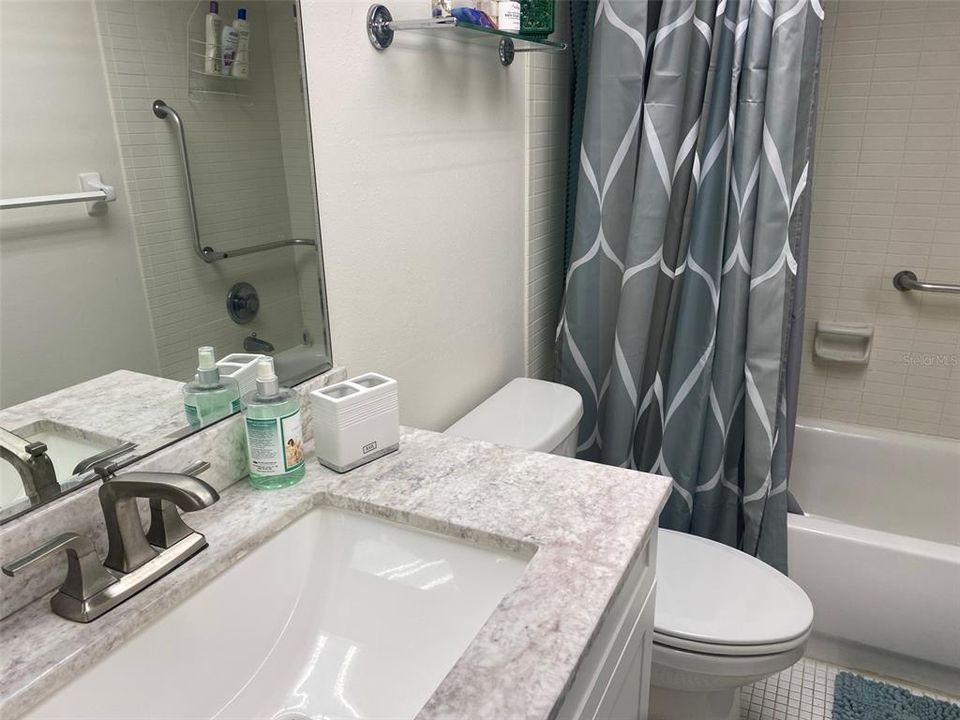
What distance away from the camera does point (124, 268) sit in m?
0.83

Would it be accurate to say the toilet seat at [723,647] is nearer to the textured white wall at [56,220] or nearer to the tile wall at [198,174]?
the tile wall at [198,174]

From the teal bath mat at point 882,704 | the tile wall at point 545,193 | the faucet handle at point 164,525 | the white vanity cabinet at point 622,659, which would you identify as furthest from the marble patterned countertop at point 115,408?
the teal bath mat at point 882,704

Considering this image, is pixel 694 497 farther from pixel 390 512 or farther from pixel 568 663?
pixel 568 663

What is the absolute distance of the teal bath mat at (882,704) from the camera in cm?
167

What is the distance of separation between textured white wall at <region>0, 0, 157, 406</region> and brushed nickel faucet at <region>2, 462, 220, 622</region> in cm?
14

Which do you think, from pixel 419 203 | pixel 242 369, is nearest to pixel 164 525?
pixel 242 369

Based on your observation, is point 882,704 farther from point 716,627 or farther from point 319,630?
point 319,630

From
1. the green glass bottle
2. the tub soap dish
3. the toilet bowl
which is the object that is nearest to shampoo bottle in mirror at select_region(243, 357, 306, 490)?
the toilet bowl

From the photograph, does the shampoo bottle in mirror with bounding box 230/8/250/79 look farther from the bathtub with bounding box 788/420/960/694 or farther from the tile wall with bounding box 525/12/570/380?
the bathtub with bounding box 788/420/960/694

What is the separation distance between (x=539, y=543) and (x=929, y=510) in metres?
1.99

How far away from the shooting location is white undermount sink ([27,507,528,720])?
747mm

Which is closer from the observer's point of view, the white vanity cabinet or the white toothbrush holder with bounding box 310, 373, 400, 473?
the white vanity cabinet

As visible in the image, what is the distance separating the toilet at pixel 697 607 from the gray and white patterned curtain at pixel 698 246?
271mm

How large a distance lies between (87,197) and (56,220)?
5 cm
